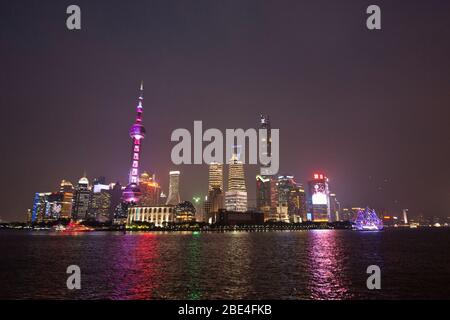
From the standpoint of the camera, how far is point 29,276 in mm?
44531

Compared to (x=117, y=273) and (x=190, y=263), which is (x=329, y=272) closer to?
(x=190, y=263)

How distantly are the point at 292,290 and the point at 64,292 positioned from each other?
23453 millimetres

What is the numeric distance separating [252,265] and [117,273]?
69.1ft
